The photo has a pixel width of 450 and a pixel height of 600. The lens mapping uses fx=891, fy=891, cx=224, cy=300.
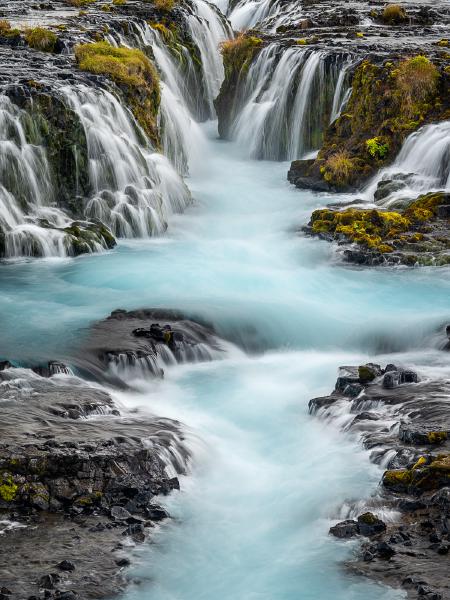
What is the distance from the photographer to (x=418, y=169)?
21656 mm

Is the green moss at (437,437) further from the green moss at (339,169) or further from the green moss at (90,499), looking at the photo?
the green moss at (339,169)

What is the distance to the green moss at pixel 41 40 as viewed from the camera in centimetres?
2475

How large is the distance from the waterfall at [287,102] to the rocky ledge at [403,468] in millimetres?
15264

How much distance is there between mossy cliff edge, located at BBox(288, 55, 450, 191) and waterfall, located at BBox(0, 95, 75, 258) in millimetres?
7631

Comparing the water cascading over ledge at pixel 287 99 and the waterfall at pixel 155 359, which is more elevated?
the water cascading over ledge at pixel 287 99

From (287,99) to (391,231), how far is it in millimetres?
9422

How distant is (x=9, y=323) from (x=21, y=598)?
764 centimetres

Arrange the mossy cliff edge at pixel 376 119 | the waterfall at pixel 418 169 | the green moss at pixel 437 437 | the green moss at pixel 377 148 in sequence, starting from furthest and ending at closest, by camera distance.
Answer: the mossy cliff edge at pixel 376 119 → the green moss at pixel 377 148 → the waterfall at pixel 418 169 → the green moss at pixel 437 437

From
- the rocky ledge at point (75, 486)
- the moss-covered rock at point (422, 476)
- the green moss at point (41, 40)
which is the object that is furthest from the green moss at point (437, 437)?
the green moss at point (41, 40)

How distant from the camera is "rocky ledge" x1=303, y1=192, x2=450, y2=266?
18.0 meters

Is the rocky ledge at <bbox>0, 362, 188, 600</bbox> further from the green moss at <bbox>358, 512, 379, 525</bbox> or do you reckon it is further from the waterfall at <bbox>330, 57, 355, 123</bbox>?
the waterfall at <bbox>330, 57, 355, 123</bbox>

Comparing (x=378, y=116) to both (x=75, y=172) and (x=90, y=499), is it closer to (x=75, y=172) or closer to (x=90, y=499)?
(x=75, y=172)

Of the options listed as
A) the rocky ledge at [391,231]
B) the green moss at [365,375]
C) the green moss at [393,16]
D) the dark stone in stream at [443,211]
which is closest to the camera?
the green moss at [365,375]

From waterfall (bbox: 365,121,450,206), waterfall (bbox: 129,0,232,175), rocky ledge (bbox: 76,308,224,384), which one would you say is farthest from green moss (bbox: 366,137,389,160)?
rocky ledge (bbox: 76,308,224,384)
